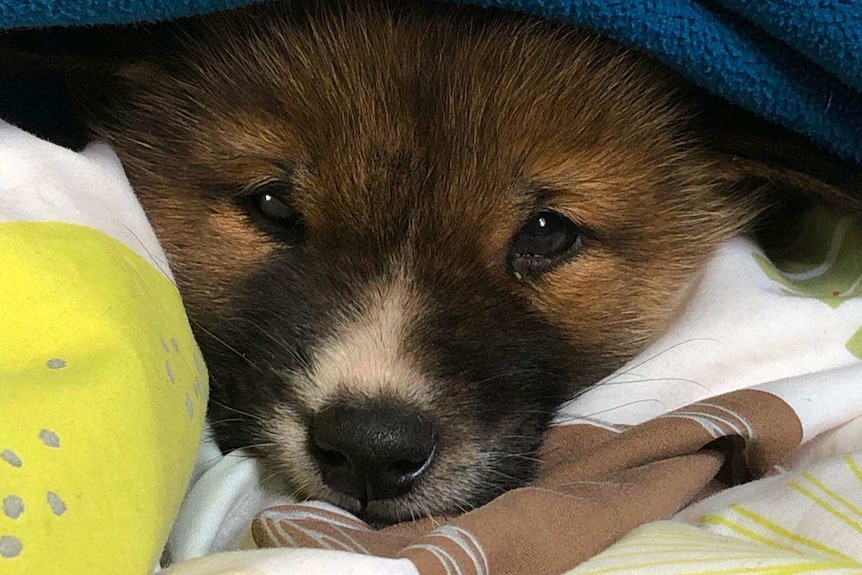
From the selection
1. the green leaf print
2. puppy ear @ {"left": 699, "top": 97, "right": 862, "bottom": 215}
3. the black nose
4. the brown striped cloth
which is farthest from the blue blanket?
the black nose

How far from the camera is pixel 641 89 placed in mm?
1387

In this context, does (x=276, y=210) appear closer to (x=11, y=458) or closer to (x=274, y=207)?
(x=274, y=207)

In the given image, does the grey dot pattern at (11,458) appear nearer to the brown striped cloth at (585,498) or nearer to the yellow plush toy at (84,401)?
the yellow plush toy at (84,401)

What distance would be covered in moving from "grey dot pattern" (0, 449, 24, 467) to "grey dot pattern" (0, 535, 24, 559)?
57mm

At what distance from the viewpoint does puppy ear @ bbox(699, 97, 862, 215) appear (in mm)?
1365

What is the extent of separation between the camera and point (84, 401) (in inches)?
29.7

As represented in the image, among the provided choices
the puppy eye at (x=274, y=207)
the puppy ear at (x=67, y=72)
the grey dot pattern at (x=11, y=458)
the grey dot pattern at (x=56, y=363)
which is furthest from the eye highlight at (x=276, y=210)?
the grey dot pattern at (x=11, y=458)

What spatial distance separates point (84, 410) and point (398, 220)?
0.60 metres

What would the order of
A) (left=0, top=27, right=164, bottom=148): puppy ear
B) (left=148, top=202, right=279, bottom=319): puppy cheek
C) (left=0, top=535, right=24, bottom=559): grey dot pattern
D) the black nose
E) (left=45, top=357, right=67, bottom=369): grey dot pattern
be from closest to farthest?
(left=0, top=535, right=24, bottom=559): grey dot pattern → (left=45, top=357, right=67, bottom=369): grey dot pattern → the black nose → (left=0, top=27, right=164, bottom=148): puppy ear → (left=148, top=202, right=279, bottom=319): puppy cheek

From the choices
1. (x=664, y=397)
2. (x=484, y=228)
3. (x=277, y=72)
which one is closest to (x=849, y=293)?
(x=664, y=397)

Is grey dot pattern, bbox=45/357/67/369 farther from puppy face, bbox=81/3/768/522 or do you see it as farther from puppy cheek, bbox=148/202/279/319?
puppy cheek, bbox=148/202/279/319

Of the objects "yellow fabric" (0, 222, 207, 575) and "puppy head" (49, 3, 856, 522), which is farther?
"puppy head" (49, 3, 856, 522)

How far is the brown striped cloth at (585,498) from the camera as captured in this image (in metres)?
0.85

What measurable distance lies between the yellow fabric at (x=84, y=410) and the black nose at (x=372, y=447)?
188mm
